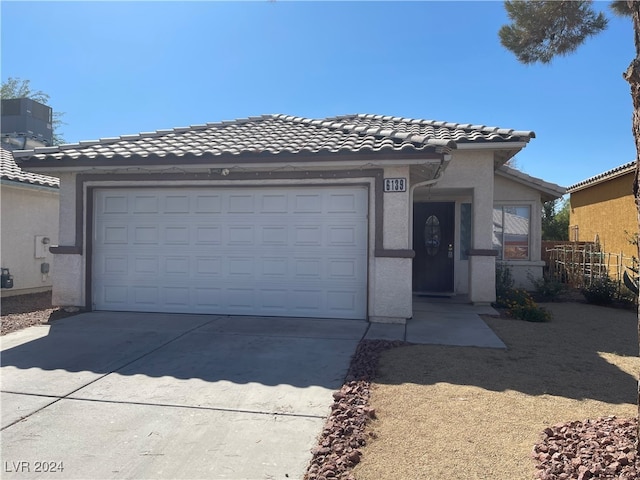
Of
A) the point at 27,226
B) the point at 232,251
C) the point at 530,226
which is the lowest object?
the point at 232,251

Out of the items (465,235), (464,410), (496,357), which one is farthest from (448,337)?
(465,235)

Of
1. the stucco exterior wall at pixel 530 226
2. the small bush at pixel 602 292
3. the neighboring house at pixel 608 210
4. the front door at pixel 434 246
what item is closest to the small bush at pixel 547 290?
the stucco exterior wall at pixel 530 226

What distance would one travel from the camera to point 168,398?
4.52m

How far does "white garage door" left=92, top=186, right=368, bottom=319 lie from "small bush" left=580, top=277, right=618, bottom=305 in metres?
6.71

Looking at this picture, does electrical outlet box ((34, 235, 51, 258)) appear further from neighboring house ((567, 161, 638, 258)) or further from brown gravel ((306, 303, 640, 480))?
neighboring house ((567, 161, 638, 258))

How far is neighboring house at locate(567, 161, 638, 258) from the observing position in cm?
1455

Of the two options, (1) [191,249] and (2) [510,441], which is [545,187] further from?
(2) [510,441]

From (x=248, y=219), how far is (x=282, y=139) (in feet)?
5.70

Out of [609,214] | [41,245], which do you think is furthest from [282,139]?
[609,214]

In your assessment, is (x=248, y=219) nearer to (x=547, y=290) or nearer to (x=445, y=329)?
(x=445, y=329)

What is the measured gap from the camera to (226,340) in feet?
22.1

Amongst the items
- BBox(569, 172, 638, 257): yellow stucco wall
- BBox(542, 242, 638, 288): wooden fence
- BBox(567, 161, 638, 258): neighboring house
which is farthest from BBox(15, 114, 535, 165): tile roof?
BBox(569, 172, 638, 257): yellow stucco wall

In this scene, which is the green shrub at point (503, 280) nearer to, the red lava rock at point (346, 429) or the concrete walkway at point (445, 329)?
the concrete walkway at point (445, 329)

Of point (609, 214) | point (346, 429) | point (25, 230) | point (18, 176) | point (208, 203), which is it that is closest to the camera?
point (346, 429)
